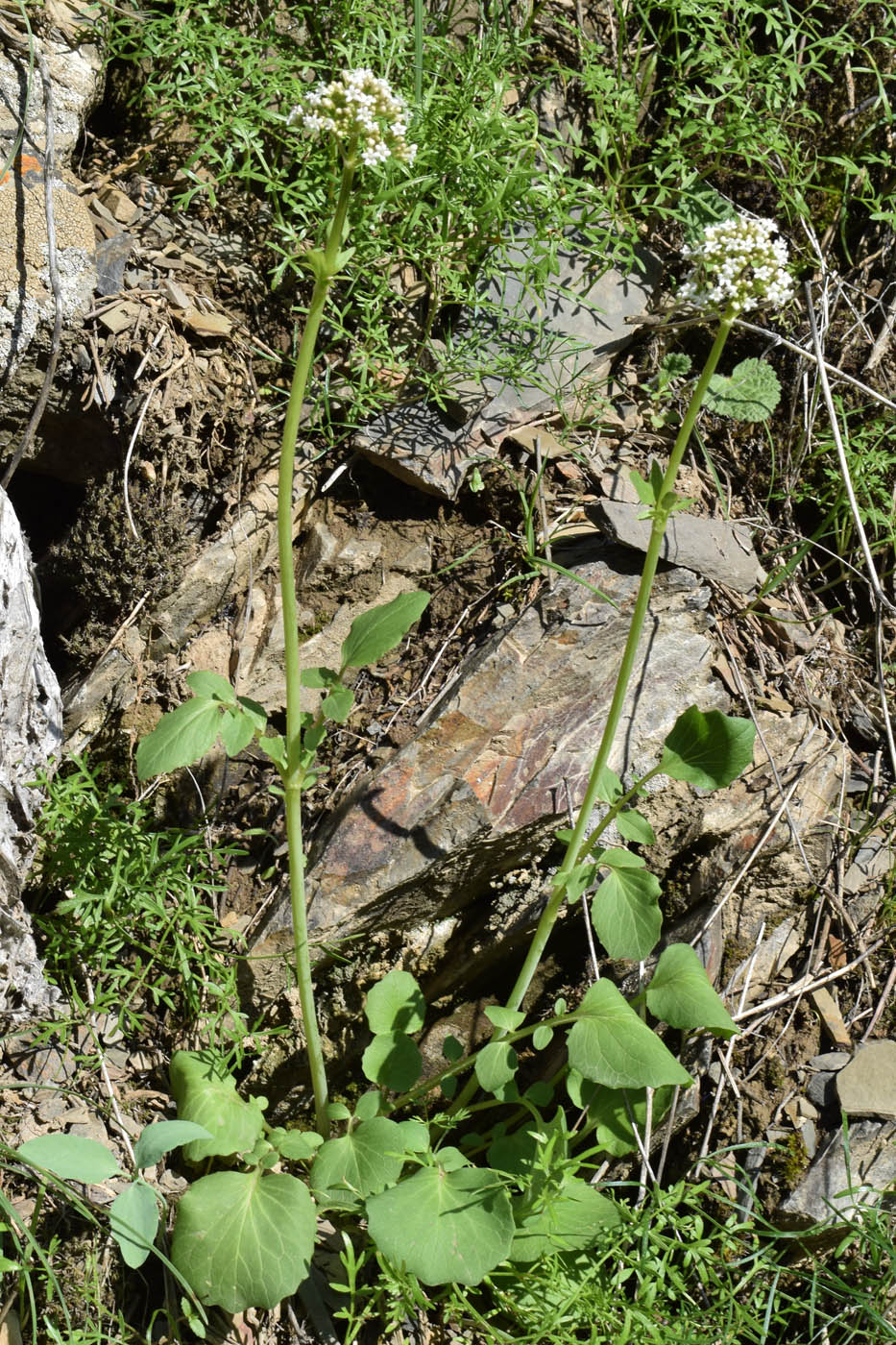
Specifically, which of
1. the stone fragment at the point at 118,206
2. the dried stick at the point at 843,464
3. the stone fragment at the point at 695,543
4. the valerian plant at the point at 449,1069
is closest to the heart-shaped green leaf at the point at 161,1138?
the valerian plant at the point at 449,1069

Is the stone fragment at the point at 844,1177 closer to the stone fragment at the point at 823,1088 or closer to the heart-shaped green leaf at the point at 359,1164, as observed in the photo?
the stone fragment at the point at 823,1088

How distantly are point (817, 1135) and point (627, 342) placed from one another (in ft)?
8.33

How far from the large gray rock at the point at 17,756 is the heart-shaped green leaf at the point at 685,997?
5.23 feet

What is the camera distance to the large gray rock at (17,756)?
2668mm

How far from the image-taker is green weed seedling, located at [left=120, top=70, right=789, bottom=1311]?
2039 mm

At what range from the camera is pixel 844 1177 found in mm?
Answer: 2697

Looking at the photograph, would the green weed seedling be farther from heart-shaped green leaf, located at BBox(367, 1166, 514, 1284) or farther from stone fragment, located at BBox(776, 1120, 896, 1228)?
stone fragment, located at BBox(776, 1120, 896, 1228)

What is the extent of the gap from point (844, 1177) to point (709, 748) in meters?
1.31

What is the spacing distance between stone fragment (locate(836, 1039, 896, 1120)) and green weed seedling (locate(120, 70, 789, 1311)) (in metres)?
0.56

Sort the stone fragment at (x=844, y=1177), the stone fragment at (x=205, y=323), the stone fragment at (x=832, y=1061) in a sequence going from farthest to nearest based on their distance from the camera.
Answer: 1. the stone fragment at (x=205, y=323)
2. the stone fragment at (x=832, y=1061)
3. the stone fragment at (x=844, y=1177)

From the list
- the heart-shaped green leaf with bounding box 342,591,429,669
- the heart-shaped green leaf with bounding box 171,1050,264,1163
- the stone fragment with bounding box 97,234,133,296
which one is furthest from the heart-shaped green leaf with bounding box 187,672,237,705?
the stone fragment with bounding box 97,234,133,296

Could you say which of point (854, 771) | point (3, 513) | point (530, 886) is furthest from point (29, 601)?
point (854, 771)

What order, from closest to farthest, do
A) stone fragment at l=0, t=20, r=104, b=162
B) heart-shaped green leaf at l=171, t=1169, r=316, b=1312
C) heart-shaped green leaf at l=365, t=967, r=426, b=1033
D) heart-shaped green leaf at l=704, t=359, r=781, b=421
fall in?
1. heart-shaped green leaf at l=171, t=1169, r=316, b=1312
2. heart-shaped green leaf at l=365, t=967, r=426, b=1033
3. stone fragment at l=0, t=20, r=104, b=162
4. heart-shaped green leaf at l=704, t=359, r=781, b=421

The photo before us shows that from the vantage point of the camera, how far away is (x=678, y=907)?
2971mm
